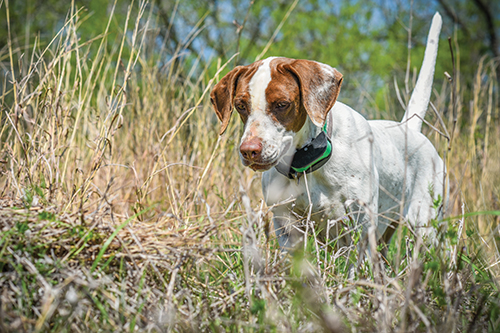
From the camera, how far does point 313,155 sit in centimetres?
214

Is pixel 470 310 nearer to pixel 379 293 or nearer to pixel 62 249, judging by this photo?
pixel 379 293

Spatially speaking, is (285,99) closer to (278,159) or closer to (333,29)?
(278,159)

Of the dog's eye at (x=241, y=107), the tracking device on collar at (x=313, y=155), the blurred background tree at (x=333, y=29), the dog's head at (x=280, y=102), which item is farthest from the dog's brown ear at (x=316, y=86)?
the blurred background tree at (x=333, y=29)

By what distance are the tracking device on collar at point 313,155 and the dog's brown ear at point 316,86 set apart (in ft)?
0.50

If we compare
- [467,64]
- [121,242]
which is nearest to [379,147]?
[121,242]

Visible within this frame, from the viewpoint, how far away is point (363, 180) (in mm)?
2252

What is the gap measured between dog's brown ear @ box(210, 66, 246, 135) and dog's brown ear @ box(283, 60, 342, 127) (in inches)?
11.4

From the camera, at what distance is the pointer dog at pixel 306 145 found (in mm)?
2018

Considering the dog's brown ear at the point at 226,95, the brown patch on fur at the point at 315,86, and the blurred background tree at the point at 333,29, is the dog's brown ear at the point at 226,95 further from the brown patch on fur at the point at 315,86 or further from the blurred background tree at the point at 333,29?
the blurred background tree at the point at 333,29

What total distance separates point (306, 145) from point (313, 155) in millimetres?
68

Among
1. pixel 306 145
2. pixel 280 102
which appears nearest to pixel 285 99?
pixel 280 102

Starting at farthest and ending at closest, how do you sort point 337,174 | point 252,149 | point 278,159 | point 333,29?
point 333,29
point 337,174
point 278,159
point 252,149

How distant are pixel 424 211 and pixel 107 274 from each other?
2.08 meters

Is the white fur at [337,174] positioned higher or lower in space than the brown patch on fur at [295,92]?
lower
